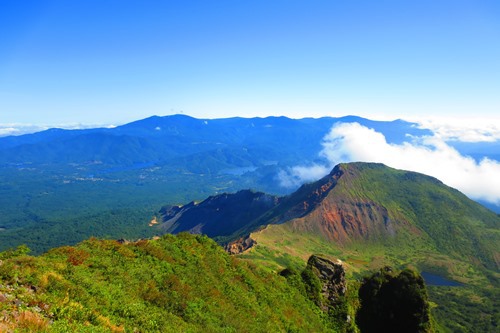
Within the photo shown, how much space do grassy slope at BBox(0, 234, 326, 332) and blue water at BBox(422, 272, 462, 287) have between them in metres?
156

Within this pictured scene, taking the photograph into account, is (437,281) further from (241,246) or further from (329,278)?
(329,278)

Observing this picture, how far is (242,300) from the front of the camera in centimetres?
3969

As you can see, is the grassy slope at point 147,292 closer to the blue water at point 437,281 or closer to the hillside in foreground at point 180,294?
the hillside in foreground at point 180,294

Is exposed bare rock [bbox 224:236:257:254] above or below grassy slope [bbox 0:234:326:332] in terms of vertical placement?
below

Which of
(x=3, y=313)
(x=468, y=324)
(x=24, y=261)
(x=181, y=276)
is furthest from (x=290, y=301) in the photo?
(x=468, y=324)

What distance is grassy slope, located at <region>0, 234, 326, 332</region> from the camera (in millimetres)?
19562

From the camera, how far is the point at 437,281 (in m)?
179

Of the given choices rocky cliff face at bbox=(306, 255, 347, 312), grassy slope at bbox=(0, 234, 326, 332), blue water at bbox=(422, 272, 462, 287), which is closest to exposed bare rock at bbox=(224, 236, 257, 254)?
rocky cliff face at bbox=(306, 255, 347, 312)

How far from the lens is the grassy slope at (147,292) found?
19.6 m

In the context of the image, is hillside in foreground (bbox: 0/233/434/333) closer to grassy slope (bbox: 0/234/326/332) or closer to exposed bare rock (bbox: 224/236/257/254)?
grassy slope (bbox: 0/234/326/332)

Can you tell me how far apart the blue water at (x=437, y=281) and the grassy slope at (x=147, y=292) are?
156313mm

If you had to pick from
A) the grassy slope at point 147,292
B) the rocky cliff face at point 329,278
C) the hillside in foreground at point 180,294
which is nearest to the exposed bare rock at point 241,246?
the rocky cliff face at point 329,278

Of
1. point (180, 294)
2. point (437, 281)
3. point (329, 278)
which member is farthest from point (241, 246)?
point (180, 294)

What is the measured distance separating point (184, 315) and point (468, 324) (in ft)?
489
